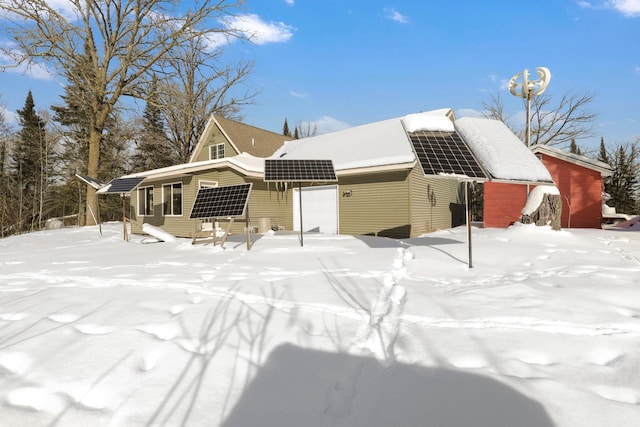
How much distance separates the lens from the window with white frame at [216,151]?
69.3 feet

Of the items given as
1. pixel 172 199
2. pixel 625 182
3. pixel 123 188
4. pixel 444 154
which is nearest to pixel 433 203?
pixel 444 154

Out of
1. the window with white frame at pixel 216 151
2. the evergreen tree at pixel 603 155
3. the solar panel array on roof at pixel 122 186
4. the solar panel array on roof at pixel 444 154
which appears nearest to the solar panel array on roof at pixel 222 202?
the solar panel array on roof at pixel 444 154

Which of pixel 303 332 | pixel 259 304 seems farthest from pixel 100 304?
pixel 303 332

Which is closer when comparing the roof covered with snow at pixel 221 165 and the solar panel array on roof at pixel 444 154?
the solar panel array on roof at pixel 444 154

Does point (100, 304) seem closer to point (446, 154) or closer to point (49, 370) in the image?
point (49, 370)

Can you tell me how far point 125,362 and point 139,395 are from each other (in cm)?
52

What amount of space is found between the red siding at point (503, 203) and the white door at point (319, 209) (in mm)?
7874

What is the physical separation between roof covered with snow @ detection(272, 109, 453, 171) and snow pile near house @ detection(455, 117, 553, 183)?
334 centimetres

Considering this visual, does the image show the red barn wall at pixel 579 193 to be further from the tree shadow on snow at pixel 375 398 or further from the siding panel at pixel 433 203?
the tree shadow on snow at pixel 375 398

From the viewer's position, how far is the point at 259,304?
12.6 feet

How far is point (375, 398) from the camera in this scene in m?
1.98

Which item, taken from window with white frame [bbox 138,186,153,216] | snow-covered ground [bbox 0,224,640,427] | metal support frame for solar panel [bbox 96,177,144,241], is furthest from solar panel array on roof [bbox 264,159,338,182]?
window with white frame [bbox 138,186,153,216]

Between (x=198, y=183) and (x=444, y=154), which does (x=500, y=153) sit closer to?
(x=444, y=154)

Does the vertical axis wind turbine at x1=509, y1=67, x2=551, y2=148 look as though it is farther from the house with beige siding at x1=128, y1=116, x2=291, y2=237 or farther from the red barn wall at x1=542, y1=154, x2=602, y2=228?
the house with beige siding at x1=128, y1=116, x2=291, y2=237
